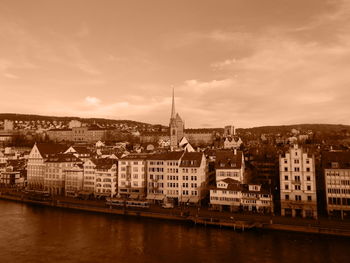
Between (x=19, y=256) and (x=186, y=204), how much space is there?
3666 cm

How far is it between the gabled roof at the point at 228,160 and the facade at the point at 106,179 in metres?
28.8

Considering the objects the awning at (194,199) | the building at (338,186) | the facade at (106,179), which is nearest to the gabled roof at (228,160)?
the awning at (194,199)

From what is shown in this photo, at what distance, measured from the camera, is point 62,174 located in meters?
92.4

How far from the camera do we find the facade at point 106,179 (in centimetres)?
8050

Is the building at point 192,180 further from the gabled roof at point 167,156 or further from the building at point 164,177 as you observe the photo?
the gabled roof at point 167,156

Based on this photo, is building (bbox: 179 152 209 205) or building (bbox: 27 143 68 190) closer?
building (bbox: 179 152 209 205)

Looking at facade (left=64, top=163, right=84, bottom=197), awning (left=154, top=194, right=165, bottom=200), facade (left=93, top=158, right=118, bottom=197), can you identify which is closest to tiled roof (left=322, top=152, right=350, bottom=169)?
awning (left=154, top=194, right=165, bottom=200)

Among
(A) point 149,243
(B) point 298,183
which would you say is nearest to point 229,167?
(B) point 298,183

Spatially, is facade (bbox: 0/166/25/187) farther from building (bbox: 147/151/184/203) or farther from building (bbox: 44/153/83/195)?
building (bbox: 147/151/184/203)

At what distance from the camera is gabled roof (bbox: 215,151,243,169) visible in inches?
2749

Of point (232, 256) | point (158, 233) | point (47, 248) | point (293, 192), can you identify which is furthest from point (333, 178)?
point (47, 248)

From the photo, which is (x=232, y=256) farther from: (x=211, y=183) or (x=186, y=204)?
(x=211, y=183)

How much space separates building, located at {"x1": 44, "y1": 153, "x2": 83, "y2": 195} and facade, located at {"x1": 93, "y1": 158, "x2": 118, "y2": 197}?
753 centimetres

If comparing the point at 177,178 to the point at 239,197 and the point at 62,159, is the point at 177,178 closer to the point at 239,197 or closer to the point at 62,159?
the point at 239,197
